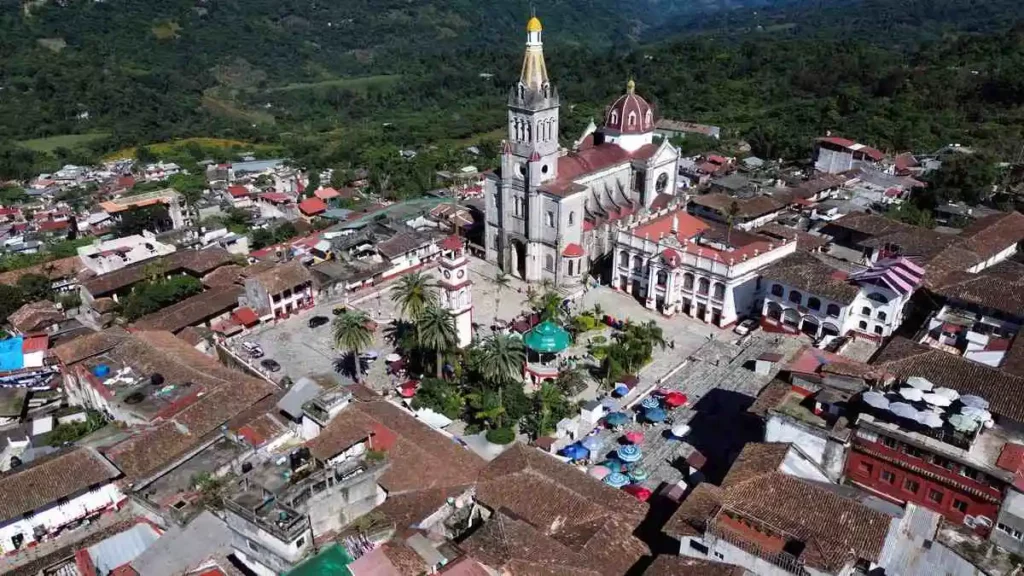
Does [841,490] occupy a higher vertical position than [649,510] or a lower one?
higher

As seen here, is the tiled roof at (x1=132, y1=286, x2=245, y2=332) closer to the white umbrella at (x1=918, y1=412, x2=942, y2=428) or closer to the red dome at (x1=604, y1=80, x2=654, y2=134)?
the red dome at (x1=604, y1=80, x2=654, y2=134)

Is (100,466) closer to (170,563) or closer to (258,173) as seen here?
(170,563)

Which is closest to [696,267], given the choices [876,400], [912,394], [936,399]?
[876,400]

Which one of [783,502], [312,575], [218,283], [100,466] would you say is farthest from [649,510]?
[218,283]

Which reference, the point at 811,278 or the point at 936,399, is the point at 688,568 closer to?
the point at 936,399

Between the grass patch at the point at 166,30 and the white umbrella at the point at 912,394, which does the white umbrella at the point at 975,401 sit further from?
the grass patch at the point at 166,30
